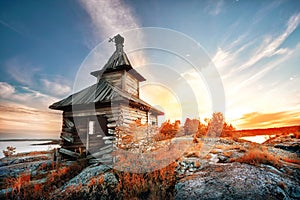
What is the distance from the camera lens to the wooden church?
9.52 meters

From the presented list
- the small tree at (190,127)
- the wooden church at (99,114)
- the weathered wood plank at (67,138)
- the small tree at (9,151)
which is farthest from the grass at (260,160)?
the small tree at (9,151)

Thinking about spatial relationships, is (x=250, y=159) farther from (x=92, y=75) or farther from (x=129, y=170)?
(x=92, y=75)

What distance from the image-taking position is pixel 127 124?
9930 mm

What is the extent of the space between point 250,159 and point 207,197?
323 centimetres

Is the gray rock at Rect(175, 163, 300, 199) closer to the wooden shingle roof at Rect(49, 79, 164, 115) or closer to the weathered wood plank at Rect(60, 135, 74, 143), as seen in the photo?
the wooden shingle roof at Rect(49, 79, 164, 115)

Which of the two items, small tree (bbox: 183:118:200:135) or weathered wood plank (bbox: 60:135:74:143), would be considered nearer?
weathered wood plank (bbox: 60:135:74:143)

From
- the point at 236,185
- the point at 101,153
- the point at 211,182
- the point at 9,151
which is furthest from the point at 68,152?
the point at 9,151

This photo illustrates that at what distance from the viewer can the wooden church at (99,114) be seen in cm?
952

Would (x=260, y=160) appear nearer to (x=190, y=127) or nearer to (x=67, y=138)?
(x=67, y=138)

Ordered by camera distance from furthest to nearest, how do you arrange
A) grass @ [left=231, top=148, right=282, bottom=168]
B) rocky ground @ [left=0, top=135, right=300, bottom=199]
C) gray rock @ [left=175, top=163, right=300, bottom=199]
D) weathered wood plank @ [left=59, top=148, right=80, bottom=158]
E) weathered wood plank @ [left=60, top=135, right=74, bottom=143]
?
weathered wood plank @ [left=60, top=135, right=74, bottom=143]
weathered wood plank @ [left=59, top=148, right=80, bottom=158]
grass @ [left=231, top=148, right=282, bottom=168]
rocky ground @ [left=0, top=135, right=300, bottom=199]
gray rock @ [left=175, top=163, right=300, bottom=199]

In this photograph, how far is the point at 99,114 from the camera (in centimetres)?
1000

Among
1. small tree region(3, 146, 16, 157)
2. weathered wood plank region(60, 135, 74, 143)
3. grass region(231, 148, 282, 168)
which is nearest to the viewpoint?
grass region(231, 148, 282, 168)

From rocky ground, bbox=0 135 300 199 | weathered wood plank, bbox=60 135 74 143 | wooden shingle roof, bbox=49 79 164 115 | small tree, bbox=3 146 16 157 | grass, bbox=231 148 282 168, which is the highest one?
wooden shingle roof, bbox=49 79 164 115

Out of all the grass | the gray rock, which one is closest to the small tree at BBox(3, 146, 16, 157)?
the gray rock
